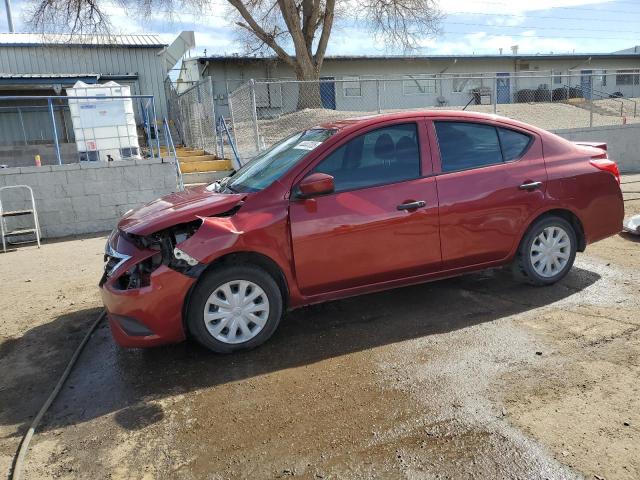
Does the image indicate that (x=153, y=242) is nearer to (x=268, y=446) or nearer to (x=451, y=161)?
(x=268, y=446)

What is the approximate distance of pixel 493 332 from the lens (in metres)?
3.89

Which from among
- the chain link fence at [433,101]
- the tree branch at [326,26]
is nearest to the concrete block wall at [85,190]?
the chain link fence at [433,101]

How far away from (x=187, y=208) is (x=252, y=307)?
884 millimetres

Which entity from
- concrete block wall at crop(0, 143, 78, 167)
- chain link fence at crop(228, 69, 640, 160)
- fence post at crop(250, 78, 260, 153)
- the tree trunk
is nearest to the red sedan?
fence post at crop(250, 78, 260, 153)

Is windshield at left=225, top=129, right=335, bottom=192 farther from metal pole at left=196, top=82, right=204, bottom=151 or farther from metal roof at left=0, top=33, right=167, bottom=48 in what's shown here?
metal roof at left=0, top=33, right=167, bottom=48

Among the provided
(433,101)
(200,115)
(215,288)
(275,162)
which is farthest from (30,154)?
(433,101)

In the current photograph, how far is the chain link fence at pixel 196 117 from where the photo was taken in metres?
12.7

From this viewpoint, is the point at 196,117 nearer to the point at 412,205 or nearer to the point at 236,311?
the point at 412,205

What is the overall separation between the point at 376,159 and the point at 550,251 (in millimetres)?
1935

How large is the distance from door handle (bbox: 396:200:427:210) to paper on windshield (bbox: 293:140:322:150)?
2.72 ft

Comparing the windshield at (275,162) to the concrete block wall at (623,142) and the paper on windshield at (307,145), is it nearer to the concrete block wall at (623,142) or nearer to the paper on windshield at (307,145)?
the paper on windshield at (307,145)

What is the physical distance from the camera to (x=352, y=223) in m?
3.85

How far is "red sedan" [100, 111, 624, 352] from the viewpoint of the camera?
140 inches

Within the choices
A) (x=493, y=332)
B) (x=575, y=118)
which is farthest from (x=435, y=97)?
(x=493, y=332)
